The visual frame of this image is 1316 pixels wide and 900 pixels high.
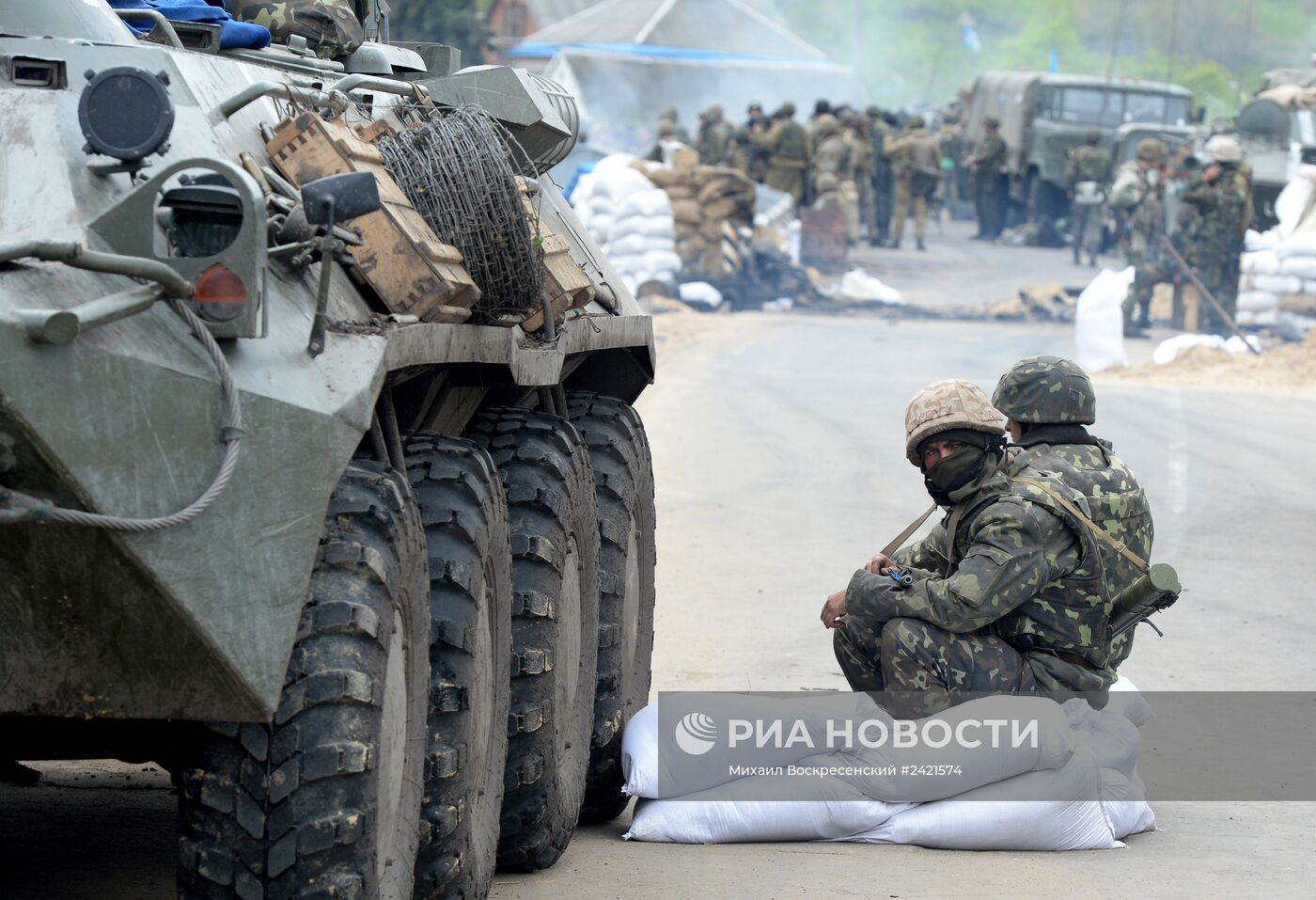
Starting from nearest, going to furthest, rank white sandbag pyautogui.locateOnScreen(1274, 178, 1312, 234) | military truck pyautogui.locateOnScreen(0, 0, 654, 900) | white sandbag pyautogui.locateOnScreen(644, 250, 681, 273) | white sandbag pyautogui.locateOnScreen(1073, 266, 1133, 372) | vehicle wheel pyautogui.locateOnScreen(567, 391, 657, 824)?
military truck pyautogui.locateOnScreen(0, 0, 654, 900) < vehicle wheel pyautogui.locateOnScreen(567, 391, 657, 824) < white sandbag pyautogui.locateOnScreen(1073, 266, 1133, 372) < white sandbag pyautogui.locateOnScreen(1274, 178, 1312, 234) < white sandbag pyautogui.locateOnScreen(644, 250, 681, 273)

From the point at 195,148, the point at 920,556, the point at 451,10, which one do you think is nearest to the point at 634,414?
the point at 920,556

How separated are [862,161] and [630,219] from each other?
7.47 m

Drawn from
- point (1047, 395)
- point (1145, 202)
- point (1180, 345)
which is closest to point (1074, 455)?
point (1047, 395)

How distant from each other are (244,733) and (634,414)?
3.05m

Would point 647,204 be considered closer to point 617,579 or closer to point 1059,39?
point 617,579

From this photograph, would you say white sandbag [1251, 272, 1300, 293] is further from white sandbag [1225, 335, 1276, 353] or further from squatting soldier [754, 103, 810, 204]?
squatting soldier [754, 103, 810, 204]

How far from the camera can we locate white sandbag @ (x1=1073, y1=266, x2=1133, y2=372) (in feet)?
55.4

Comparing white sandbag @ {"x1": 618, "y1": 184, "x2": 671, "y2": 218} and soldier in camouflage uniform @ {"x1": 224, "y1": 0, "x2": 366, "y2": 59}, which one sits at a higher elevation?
soldier in camouflage uniform @ {"x1": 224, "y1": 0, "x2": 366, "y2": 59}

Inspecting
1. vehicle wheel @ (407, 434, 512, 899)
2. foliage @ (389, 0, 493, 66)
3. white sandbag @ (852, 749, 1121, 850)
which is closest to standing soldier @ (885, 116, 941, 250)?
foliage @ (389, 0, 493, 66)

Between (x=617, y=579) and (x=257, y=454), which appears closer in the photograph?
(x=257, y=454)

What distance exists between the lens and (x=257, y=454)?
3.22 meters

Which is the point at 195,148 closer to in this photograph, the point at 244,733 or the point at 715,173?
the point at 244,733

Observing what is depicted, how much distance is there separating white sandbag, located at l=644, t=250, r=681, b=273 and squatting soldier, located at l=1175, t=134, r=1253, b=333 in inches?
204

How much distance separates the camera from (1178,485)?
12.0m
